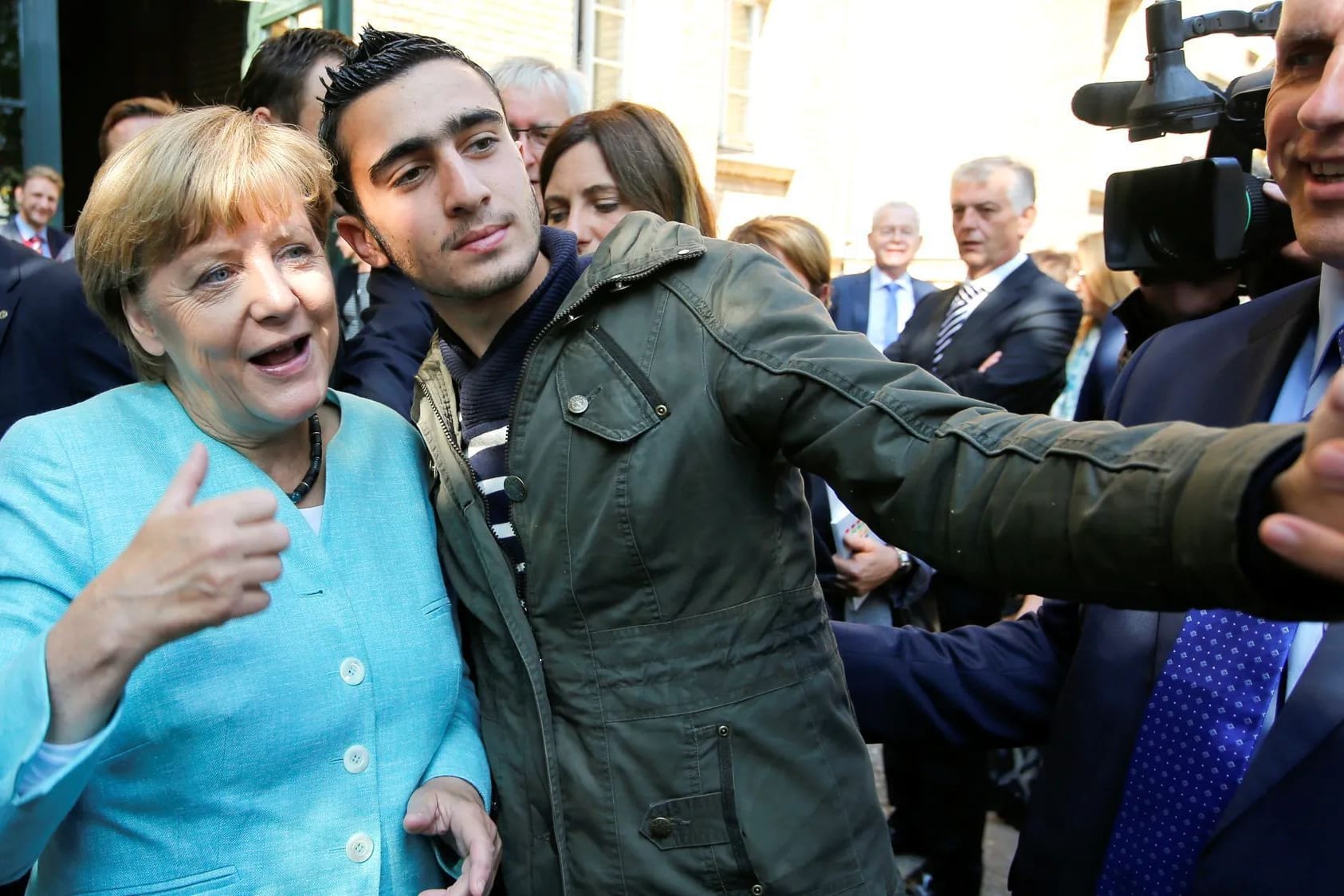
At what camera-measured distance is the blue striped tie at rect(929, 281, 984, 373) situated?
192 inches

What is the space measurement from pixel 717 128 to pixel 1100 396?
764 cm

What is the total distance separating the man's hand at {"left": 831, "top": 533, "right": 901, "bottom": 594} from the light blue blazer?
1.85m

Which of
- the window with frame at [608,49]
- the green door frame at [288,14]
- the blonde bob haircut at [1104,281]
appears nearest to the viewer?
the blonde bob haircut at [1104,281]

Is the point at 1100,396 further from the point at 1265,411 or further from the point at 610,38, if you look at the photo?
the point at 610,38

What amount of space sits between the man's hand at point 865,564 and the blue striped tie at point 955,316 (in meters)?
1.56

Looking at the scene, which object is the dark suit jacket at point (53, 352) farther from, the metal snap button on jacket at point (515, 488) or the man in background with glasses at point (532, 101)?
the man in background with glasses at point (532, 101)

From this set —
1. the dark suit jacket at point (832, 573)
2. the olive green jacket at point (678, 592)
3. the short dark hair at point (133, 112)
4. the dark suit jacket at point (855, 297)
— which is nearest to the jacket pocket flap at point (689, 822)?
the olive green jacket at point (678, 592)

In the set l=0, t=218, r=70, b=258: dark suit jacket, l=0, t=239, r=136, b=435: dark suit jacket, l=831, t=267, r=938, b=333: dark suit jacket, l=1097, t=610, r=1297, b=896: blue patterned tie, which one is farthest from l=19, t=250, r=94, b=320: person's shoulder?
l=831, t=267, r=938, b=333: dark suit jacket

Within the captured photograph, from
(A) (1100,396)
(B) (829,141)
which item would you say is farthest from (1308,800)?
(B) (829,141)

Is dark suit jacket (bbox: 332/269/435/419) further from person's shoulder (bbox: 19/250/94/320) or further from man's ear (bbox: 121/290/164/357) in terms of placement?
man's ear (bbox: 121/290/164/357)

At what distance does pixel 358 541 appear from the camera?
1.78m

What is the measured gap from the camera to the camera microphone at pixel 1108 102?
2.42m

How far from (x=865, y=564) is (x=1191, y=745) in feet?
6.24

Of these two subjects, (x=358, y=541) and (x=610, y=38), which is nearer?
(x=358, y=541)
